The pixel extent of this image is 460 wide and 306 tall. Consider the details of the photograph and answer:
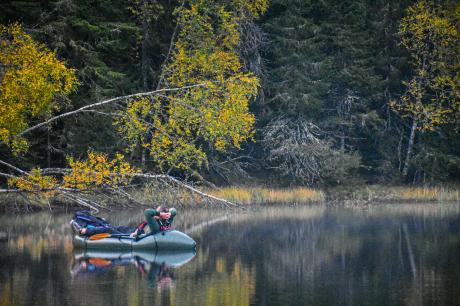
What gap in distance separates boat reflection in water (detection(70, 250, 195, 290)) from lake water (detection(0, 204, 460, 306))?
0.02 m

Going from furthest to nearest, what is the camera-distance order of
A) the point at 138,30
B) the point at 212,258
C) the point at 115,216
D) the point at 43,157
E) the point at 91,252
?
the point at 138,30
the point at 43,157
the point at 115,216
the point at 91,252
the point at 212,258

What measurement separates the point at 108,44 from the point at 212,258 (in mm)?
16331

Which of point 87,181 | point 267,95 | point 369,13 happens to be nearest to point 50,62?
point 87,181

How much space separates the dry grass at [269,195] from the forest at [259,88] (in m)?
1.10

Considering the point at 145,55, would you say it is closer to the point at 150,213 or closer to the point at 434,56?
the point at 434,56

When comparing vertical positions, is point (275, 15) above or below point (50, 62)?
above

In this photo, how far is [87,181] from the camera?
92.1ft

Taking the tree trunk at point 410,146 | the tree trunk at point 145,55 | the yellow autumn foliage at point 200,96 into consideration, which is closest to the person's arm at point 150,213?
the yellow autumn foliage at point 200,96

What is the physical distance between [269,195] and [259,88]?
20.8ft

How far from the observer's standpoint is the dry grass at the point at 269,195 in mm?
36125

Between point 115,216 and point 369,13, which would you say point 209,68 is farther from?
point 369,13

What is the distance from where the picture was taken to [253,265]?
64.7 feet

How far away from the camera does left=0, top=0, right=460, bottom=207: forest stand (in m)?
32.8

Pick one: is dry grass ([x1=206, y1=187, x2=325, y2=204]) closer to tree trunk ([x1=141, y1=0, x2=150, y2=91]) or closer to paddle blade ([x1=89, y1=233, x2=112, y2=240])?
tree trunk ([x1=141, y1=0, x2=150, y2=91])
